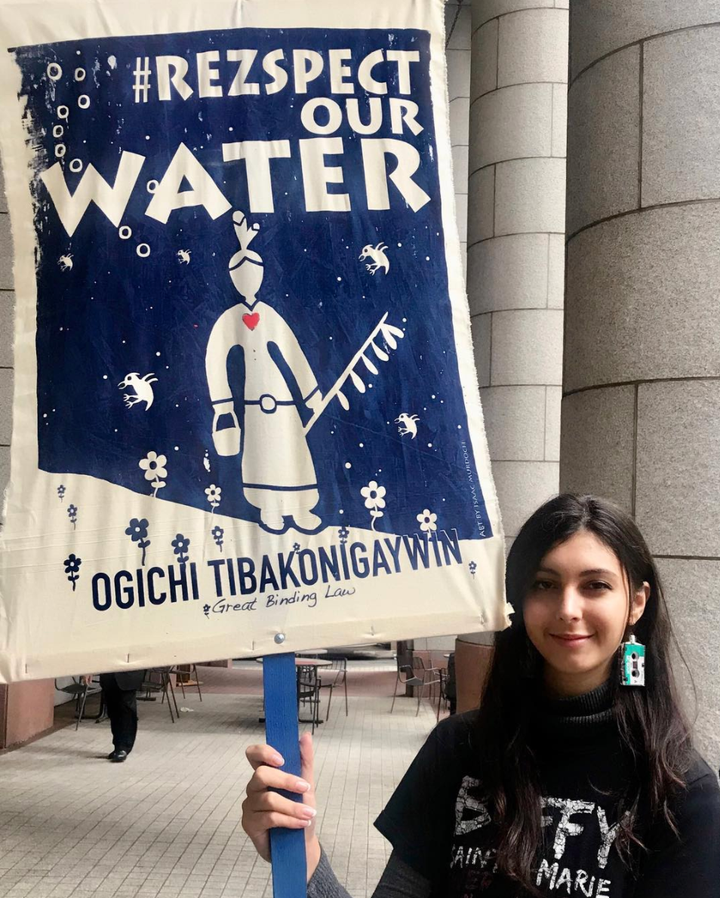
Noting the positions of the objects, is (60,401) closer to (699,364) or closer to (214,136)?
(214,136)

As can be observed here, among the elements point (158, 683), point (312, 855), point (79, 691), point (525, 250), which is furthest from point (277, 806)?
point (158, 683)

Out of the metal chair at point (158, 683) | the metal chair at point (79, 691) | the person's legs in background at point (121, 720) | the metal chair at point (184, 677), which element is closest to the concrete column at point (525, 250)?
the person's legs in background at point (121, 720)

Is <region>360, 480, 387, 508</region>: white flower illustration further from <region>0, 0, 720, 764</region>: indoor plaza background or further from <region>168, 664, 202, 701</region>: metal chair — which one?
<region>168, 664, 202, 701</region>: metal chair

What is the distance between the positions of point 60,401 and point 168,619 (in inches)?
19.9

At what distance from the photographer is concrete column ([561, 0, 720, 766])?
152 inches

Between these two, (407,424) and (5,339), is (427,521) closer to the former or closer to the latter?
(407,424)

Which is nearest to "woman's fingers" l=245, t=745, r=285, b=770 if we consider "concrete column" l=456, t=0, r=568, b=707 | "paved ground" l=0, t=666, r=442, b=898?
"paved ground" l=0, t=666, r=442, b=898

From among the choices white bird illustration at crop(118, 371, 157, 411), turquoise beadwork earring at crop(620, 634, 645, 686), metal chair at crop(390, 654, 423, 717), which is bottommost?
metal chair at crop(390, 654, 423, 717)

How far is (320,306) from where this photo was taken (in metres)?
2.05

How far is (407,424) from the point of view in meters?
2.04

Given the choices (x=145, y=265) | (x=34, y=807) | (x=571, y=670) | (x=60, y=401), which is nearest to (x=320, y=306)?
(x=145, y=265)

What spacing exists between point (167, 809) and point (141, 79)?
24.8 feet

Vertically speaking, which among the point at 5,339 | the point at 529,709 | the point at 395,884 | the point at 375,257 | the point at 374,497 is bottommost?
the point at 395,884

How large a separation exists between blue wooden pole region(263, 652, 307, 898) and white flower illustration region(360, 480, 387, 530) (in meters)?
0.36
